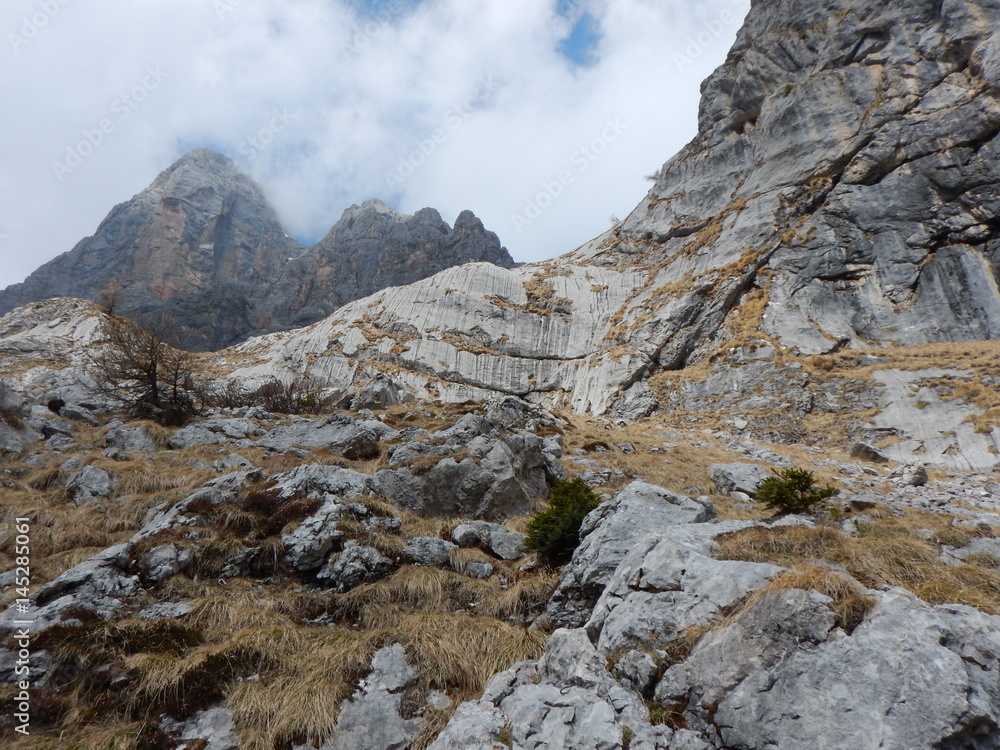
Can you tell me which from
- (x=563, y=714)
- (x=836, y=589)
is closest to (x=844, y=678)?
(x=836, y=589)

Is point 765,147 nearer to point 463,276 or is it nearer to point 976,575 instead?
point 463,276

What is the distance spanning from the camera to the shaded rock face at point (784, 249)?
3228 cm

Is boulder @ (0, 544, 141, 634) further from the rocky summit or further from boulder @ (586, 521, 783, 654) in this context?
boulder @ (586, 521, 783, 654)

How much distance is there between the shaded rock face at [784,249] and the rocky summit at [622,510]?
29cm

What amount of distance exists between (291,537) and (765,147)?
5600 centimetres

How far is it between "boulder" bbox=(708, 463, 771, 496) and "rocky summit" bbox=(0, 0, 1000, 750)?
4.0 inches

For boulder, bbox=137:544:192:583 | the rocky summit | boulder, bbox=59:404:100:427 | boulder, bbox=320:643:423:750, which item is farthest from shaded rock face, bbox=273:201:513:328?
boulder, bbox=320:643:423:750

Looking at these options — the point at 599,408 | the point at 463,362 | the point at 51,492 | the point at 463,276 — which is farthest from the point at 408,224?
the point at 51,492

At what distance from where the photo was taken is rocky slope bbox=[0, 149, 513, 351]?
121m

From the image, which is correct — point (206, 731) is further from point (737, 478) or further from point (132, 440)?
point (132, 440)

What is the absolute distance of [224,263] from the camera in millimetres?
152250

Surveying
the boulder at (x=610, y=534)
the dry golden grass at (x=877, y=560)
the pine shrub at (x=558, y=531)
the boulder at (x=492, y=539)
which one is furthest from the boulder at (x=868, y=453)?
the boulder at (x=492, y=539)

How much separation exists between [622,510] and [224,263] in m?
176

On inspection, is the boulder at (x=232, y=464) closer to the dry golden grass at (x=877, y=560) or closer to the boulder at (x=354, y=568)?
the boulder at (x=354, y=568)
